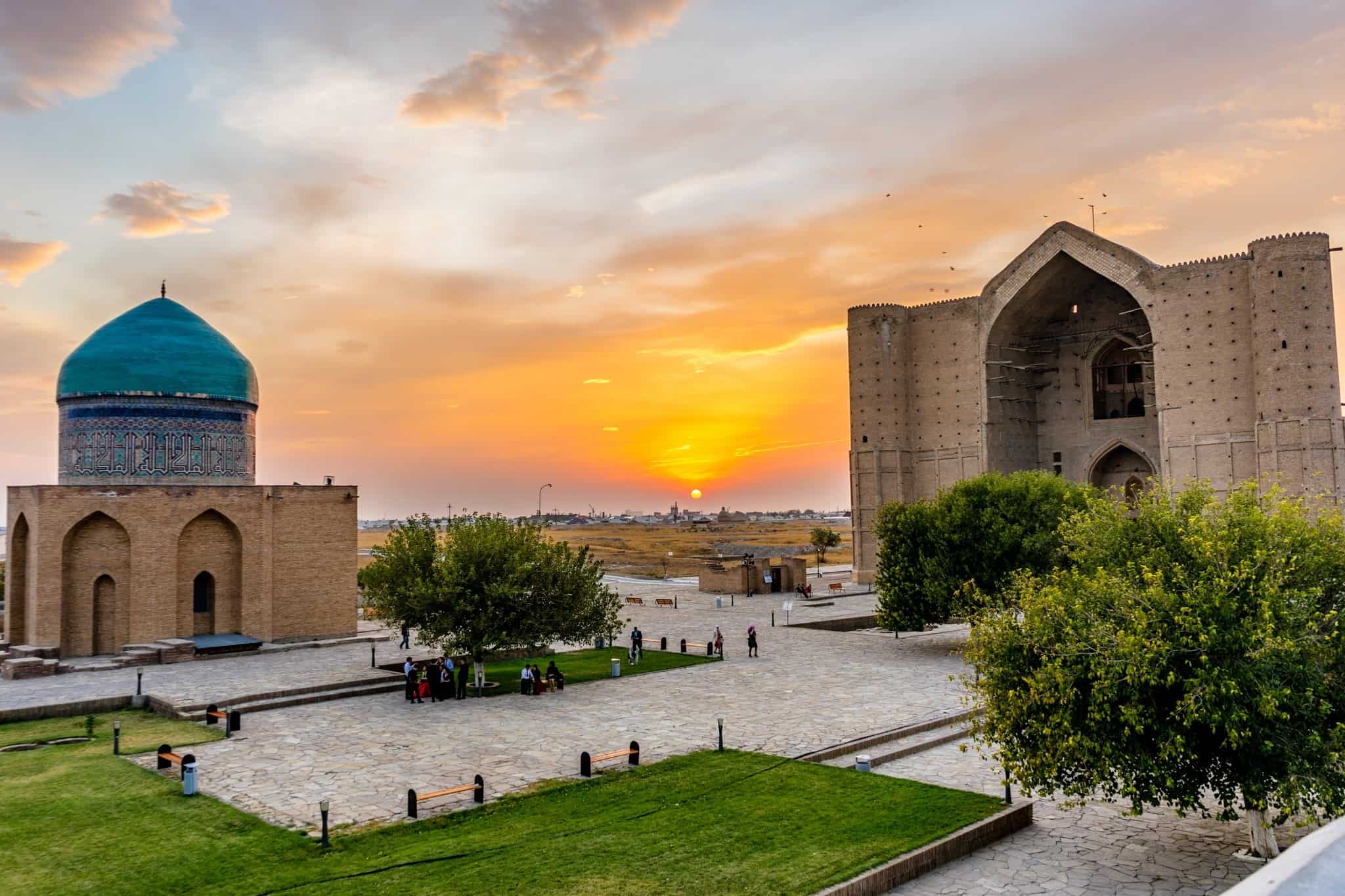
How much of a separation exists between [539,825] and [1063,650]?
701cm

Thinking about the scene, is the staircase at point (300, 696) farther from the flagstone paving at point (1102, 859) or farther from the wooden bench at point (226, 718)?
the flagstone paving at point (1102, 859)

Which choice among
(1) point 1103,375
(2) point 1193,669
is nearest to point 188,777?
(2) point 1193,669

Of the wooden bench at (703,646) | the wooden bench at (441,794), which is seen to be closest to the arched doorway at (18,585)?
the wooden bench at (703,646)

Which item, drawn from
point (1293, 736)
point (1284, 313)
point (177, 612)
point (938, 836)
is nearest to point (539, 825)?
point (938, 836)

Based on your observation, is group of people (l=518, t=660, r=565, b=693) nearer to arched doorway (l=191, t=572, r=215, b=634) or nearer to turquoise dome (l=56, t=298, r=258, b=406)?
arched doorway (l=191, t=572, r=215, b=634)

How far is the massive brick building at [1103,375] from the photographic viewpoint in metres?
39.8

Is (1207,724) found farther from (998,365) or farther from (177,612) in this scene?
(998,365)

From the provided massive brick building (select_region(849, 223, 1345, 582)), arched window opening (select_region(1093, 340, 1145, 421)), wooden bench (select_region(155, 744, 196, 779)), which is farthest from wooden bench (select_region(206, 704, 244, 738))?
→ arched window opening (select_region(1093, 340, 1145, 421))

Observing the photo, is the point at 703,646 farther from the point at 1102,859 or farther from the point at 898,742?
the point at 1102,859

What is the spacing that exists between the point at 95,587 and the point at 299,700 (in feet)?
37.4

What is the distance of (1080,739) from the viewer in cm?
1022

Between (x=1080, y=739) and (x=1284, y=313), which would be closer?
(x=1080, y=739)

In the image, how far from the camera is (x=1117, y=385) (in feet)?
170

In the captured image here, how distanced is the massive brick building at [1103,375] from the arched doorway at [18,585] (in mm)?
39495
